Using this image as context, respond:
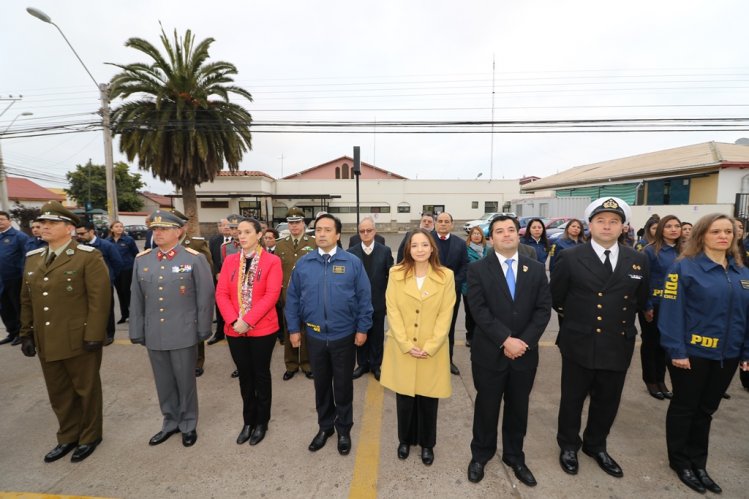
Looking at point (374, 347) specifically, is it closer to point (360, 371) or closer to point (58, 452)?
point (360, 371)

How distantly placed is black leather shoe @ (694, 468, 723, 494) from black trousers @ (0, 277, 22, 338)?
8809 millimetres

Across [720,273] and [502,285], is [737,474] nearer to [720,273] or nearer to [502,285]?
[720,273]

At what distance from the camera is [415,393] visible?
2.71 meters

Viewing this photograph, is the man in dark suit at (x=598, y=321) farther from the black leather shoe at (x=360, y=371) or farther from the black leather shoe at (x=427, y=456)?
the black leather shoe at (x=360, y=371)

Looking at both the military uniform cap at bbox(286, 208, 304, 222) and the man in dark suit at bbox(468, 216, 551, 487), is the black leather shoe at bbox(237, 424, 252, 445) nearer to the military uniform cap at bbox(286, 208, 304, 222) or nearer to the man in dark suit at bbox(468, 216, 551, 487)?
the man in dark suit at bbox(468, 216, 551, 487)

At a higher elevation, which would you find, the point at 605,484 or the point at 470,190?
the point at 470,190

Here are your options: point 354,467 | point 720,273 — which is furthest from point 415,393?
point 720,273

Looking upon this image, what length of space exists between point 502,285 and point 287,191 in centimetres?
3054

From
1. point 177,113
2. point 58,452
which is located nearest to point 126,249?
point 58,452

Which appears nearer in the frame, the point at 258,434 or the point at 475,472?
the point at 475,472

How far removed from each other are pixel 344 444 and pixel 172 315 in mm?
1878

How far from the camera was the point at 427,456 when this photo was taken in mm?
2773

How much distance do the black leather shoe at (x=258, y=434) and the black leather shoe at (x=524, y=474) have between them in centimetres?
214

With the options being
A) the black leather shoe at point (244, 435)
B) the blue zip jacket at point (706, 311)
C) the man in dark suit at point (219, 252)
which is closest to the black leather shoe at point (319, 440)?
the black leather shoe at point (244, 435)
